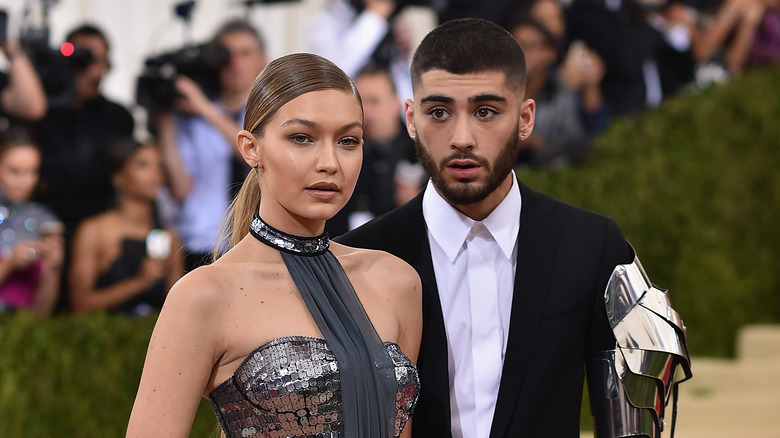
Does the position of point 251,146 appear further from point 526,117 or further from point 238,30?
point 238,30

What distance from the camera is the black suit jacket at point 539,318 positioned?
2303mm

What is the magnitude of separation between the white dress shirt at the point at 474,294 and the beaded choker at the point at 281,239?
1.34 ft

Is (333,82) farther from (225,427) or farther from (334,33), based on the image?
(334,33)

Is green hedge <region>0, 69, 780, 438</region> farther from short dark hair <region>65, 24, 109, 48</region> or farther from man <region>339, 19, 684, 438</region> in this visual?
man <region>339, 19, 684, 438</region>

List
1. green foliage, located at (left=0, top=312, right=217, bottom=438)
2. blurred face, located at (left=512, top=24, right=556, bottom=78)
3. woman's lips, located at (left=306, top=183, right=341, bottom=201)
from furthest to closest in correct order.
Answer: blurred face, located at (left=512, top=24, right=556, bottom=78) → green foliage, located at (left=0, top=312, right=217, bottom=438) → woman's lips, located at (left=306, top=183, right=341, bottom=201)

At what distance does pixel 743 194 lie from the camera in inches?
283

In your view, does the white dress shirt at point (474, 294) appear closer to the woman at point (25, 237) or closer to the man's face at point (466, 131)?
the man's face at point (466, 131)

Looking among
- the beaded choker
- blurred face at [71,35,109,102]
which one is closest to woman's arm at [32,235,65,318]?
blurred face at [71,35,109,102]

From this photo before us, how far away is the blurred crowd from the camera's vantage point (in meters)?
4.68

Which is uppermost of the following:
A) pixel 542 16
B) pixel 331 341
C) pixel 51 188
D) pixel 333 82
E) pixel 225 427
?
pixel 542 16

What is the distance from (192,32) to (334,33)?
4.26 ft

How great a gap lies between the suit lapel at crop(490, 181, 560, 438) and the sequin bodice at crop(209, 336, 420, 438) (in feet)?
1.46

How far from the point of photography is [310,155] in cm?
200

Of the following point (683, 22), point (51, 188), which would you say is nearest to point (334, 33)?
point (51, 188)
